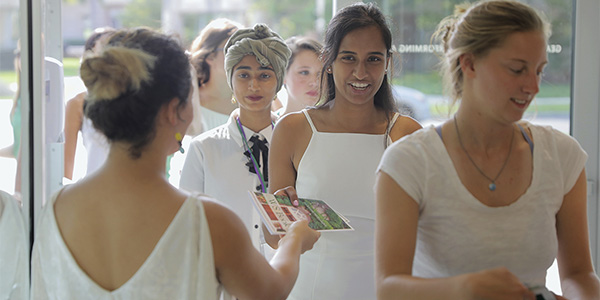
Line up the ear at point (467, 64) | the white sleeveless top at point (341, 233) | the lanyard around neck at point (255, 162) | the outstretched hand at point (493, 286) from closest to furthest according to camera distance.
Answer: 1. the outstretched hand at point (493, 286)
2. the ear at point (467, 64)
3. the white sleeveless top at point (341, 233)
4. the lanyard around neck at point (255, 162)

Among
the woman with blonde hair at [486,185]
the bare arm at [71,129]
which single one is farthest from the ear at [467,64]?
the bare arm at [71,129]

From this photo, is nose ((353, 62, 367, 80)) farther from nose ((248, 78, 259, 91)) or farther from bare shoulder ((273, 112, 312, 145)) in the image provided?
nose ((248, 78, 259, 91))

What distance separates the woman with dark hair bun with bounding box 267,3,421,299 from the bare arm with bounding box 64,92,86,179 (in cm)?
159

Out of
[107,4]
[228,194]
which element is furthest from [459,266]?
[107,4]

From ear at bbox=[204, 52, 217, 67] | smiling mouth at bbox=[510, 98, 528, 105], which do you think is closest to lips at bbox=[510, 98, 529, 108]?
smiling mouth at bbox=[510, 98, 528, 105]

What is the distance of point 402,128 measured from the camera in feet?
7.69

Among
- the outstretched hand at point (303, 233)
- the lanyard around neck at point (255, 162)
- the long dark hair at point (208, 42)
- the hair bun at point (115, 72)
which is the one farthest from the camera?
the long dark hair at point (208, 42)

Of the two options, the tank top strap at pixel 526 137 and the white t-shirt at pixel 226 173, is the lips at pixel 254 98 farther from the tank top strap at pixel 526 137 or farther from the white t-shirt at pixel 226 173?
the tank top strap at pixel 526 137

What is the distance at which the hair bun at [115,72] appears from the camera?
144cm

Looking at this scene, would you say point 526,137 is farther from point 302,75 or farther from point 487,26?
point 302,75

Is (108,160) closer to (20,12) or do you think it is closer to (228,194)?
(228,194)

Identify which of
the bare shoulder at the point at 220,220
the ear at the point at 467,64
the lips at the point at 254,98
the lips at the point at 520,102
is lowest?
the bare shoulder at the point at 220,220

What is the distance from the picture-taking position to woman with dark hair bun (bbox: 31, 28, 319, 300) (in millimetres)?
1441

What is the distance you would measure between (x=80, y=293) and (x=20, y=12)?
1.95 metres
